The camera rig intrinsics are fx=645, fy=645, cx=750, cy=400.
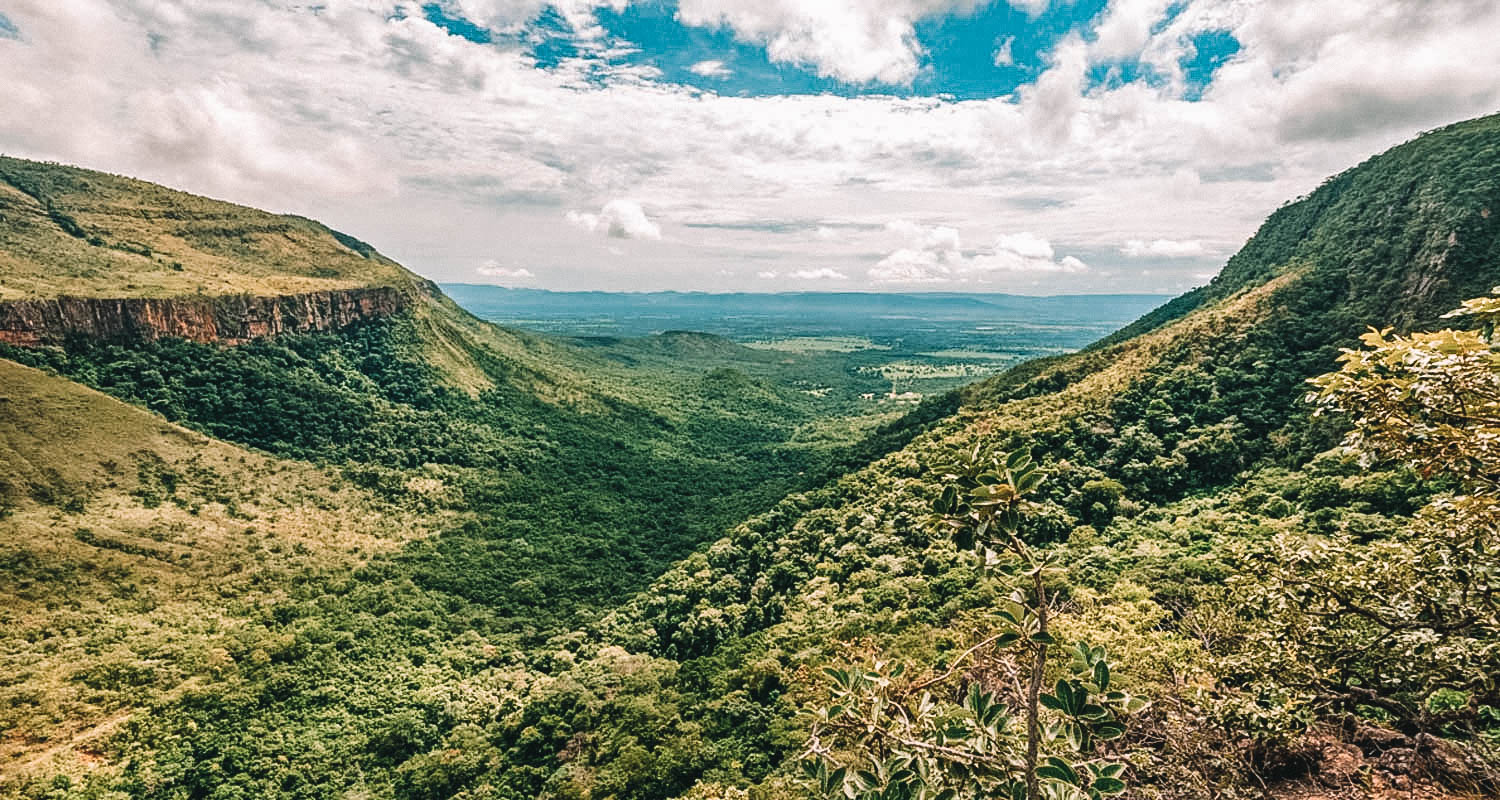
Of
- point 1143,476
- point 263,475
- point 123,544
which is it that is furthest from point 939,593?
point 263,475

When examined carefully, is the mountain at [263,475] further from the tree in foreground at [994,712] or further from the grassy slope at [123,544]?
the tree in foreground at [994,712]

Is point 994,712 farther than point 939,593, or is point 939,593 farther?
point 939,593

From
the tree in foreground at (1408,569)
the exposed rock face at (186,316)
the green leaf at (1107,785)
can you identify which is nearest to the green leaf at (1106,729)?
the green leaf at (1107,785)

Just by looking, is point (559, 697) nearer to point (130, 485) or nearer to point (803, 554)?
point (803, 554)

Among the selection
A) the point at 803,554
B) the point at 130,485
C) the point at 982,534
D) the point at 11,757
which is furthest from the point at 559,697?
the point at 130,485

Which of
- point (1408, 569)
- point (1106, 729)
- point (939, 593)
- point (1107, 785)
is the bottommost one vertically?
point (939, 593)

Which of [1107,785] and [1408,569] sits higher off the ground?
[1408,569]

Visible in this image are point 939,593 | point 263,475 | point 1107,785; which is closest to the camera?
point 1107,785

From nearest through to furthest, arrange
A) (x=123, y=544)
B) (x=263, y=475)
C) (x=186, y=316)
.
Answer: (x=123, y=544) → (x=263, y=475) → (x=186, y=316)

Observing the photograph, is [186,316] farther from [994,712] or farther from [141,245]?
[994,712]

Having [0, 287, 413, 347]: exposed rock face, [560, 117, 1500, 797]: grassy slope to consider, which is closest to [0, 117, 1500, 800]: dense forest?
[560, 117, 1500, 797]: grassy slope
